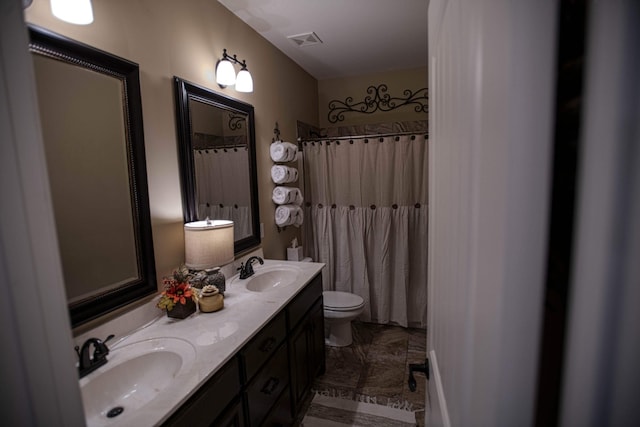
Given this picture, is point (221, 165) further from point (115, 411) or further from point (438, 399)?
point (438, 399)

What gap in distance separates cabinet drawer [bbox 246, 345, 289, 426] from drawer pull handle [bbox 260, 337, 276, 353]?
7cm

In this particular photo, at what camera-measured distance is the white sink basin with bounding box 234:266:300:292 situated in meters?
2.01

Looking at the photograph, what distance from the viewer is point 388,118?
3506 millimetres

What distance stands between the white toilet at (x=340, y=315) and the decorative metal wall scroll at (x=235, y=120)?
1571 mm

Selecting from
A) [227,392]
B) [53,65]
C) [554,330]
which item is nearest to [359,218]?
[227,392]

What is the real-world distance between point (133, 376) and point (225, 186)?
121 centimetres

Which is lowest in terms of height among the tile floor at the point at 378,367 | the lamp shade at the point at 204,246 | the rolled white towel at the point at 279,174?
the tile floor at the point at 378,367

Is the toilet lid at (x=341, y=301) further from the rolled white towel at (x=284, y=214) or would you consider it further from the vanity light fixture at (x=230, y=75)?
the vanity light fixture at (x=230, y=75)

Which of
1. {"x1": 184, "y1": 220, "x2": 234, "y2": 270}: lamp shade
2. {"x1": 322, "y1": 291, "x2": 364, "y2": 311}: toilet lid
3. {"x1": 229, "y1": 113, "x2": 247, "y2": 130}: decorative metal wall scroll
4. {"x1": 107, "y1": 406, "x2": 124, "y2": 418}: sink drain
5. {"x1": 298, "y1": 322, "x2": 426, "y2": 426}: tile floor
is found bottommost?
{"x1": 298, "y1": 322, "x2": 426, "y2": 426}: tile floor

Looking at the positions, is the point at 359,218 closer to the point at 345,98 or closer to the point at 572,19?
the point at 345,98

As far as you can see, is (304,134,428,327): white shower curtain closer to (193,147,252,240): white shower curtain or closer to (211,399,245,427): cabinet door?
(193,147,252,240): white shower curtain

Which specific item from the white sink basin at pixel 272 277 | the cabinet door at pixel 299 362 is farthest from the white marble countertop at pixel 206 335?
the cabinet door at pixel 299 362

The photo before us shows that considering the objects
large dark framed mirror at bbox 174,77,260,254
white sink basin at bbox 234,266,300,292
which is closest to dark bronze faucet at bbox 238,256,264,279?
white sink basin at bbox 234,266,300,292

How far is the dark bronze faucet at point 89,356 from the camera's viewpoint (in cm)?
103
